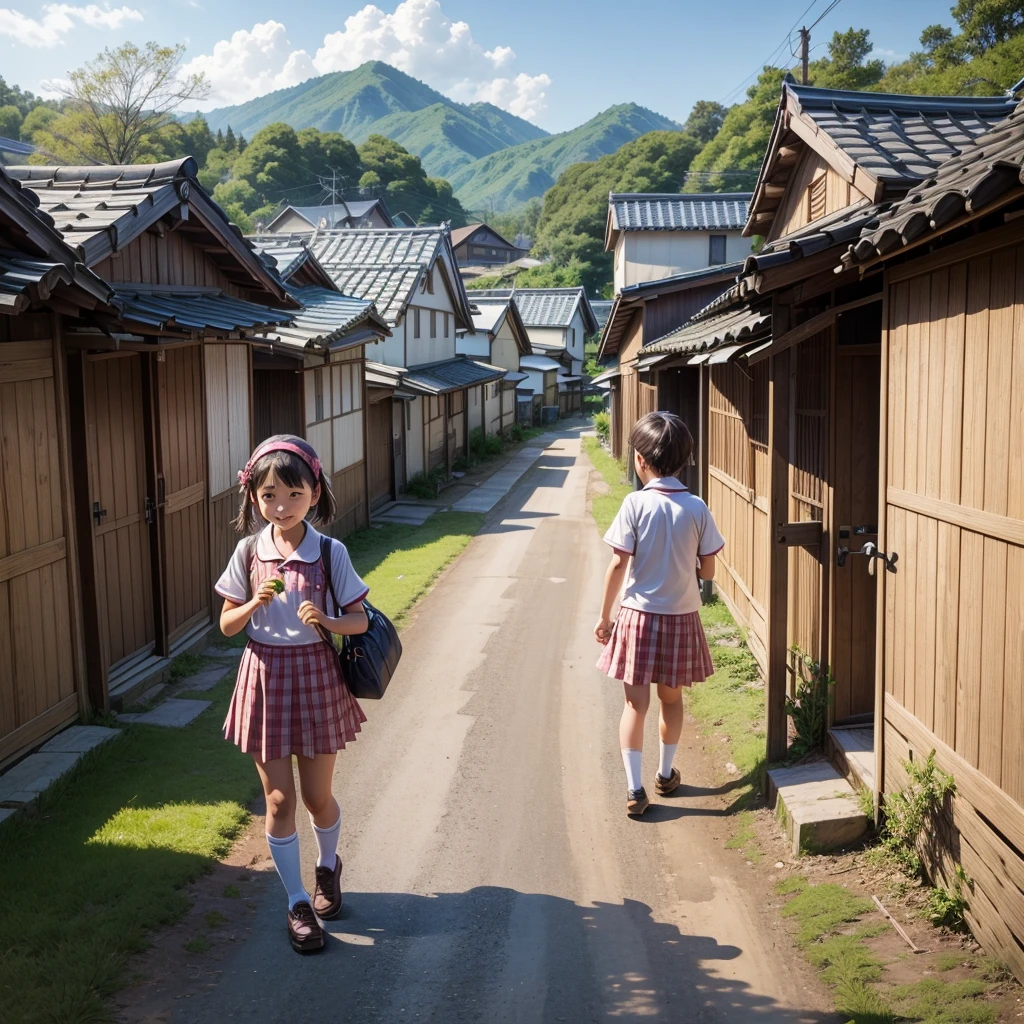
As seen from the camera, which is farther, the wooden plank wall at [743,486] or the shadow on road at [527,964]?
the wooden plank wall at [743,486]

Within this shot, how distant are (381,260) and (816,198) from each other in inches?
676

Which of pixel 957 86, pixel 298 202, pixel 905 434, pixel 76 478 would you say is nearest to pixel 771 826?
pixel 905 434

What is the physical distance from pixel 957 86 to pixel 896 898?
30646 mm

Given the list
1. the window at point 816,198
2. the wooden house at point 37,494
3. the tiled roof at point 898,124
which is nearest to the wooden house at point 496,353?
the window at point 816,198

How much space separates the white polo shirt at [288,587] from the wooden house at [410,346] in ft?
52.4

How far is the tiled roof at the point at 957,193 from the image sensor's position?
318 cm

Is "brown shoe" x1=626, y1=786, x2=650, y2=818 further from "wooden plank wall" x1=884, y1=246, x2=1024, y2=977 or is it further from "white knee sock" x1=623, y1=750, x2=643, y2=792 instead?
"wooden plank wall" x1=884, y1=246, x2=1024, y2=977

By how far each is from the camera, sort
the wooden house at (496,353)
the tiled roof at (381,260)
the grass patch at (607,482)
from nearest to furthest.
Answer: the grass patch at (607,482) → the tiled roof at (381,260) → the wooden house at (496,353)

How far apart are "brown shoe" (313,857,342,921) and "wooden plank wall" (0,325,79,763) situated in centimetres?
271

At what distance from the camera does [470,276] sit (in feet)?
248

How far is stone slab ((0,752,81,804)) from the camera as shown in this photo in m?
5.77

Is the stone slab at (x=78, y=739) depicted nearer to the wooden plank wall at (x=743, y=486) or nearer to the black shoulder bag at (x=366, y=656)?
the black shoulder bag at (x=366, y=656)

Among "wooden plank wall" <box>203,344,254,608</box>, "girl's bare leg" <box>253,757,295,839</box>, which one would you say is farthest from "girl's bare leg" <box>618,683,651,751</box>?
"wooden plank wall" <box>203,344,254,608</box>

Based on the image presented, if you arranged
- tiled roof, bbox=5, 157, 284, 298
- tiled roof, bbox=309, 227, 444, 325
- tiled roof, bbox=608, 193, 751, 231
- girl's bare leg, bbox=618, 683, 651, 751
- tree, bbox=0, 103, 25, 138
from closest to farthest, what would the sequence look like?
girl's bare leg, bbox=618, 683, 651, 751 < tiled roof, bbox=5, 157, 284, 298 < tiled roof, bbox=309, 227, 444, 325 < tiled roof, bbox=608, 193, 751, 231 < tree, bbox=0, 103, 25, 138
